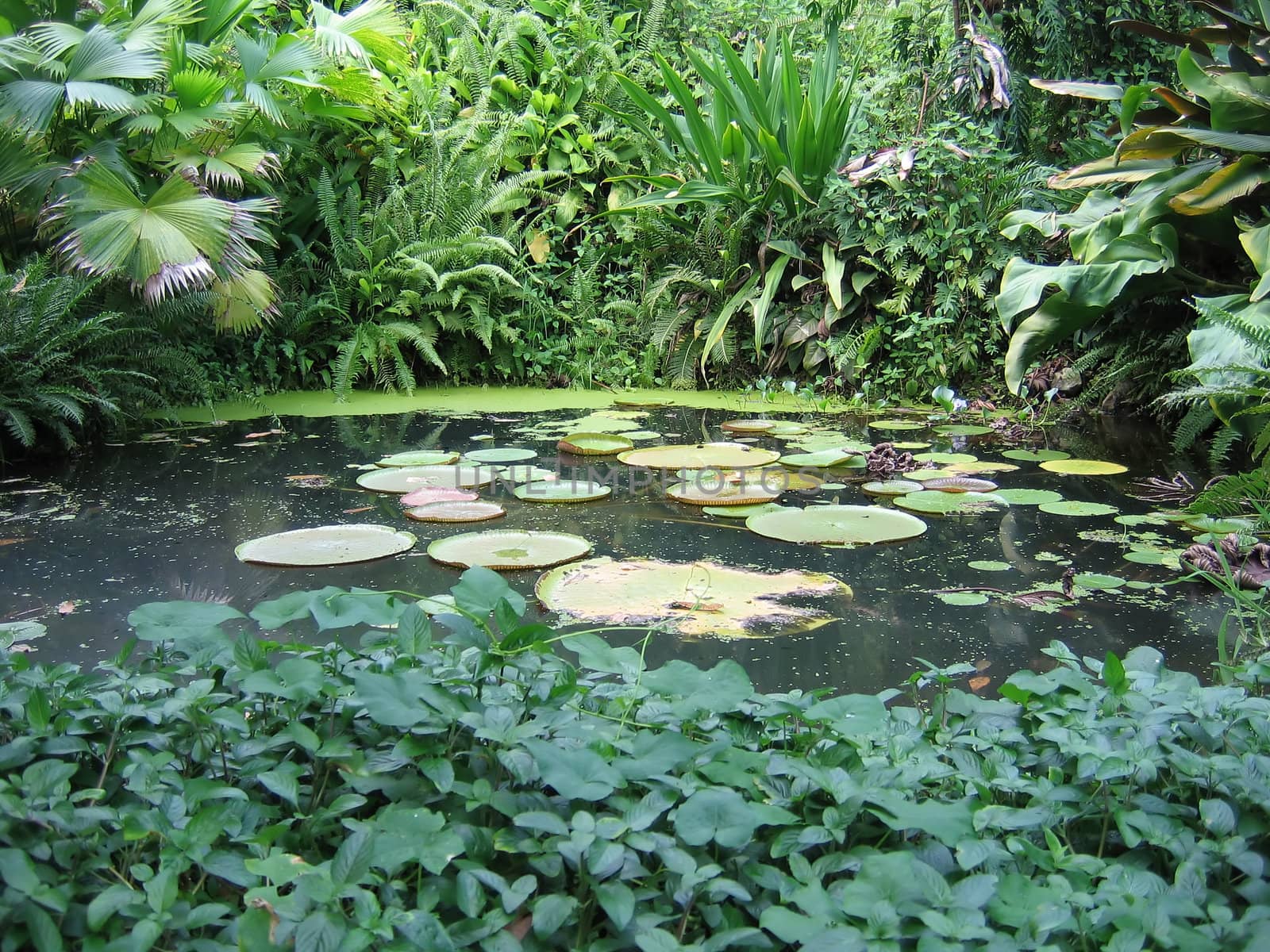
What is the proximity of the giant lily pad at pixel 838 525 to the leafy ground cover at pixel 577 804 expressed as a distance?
4.76 ft

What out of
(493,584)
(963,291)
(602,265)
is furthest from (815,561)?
(602,265)

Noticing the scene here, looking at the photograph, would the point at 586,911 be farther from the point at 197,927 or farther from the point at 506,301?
the point at 506,301

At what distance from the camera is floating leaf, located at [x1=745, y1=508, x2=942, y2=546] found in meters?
2.80

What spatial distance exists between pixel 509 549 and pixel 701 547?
0.52 meters

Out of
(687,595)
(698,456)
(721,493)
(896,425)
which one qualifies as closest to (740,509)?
(721,493)

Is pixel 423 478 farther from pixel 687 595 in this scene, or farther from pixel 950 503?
pixel 950 503

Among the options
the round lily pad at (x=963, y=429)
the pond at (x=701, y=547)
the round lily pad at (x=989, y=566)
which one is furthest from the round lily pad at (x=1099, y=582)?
the round lily pad at (x=963, y=429)

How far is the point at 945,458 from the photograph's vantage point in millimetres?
3879

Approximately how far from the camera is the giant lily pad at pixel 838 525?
280 centimetres

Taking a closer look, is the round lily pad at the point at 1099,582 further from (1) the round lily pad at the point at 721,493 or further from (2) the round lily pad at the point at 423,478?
(2) the round lily pad at the point at 423,478

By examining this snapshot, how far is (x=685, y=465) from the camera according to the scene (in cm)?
367

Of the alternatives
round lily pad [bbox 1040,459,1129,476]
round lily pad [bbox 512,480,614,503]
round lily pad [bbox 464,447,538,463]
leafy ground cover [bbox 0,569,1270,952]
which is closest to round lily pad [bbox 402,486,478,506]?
round lily pad [bbox 512,480,614,503]

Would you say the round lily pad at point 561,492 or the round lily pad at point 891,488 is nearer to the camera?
the round lily pad at point 561,492

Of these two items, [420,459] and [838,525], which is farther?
[420,459]
